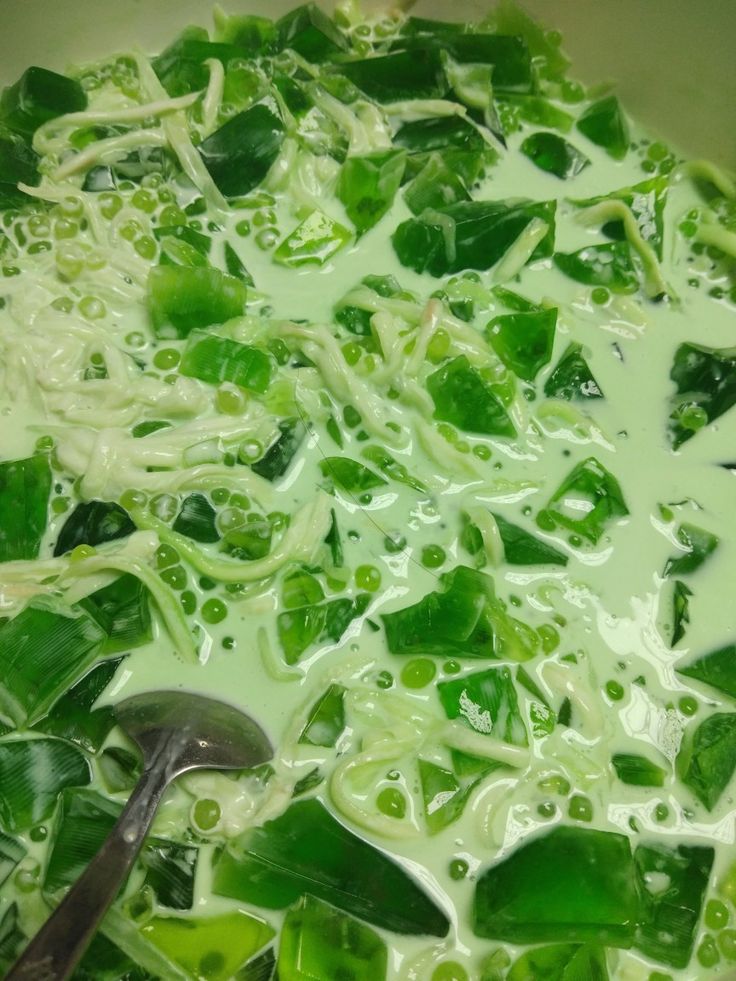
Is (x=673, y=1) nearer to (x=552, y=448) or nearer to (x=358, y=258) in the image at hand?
(x=358, y=258)

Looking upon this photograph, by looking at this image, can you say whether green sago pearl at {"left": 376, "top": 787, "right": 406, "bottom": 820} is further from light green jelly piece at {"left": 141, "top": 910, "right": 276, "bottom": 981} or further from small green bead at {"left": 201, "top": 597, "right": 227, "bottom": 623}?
small green bead at {"left": 201, "top": 597, "right": 227, "bottom": 623}

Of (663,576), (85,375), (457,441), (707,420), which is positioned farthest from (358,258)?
(663,576)

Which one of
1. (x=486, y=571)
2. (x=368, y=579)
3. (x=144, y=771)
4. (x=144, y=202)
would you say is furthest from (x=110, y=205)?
(x=144, y=771)

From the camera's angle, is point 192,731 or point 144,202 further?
point 144,202

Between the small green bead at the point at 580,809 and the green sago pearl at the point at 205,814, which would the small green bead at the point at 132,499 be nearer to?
the green sago pearl at the point at 205,814

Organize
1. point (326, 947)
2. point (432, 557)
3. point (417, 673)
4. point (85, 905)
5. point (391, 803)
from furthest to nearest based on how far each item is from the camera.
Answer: point (432, 557), point (417, 673), point (391, 803), point (326, 947), point (85, 905)

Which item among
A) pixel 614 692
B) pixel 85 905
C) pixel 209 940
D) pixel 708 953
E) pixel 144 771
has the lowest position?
pixel 209 940

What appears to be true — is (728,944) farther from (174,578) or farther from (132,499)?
(132,499)
